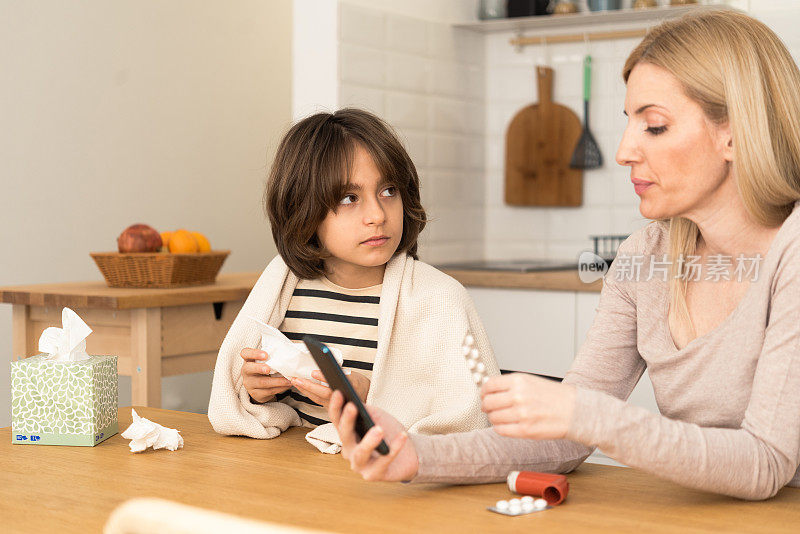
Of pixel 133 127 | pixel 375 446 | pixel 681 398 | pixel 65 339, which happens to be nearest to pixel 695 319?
pixel 681 398

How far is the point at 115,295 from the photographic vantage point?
2.55 m

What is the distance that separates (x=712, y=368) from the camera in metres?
1.23

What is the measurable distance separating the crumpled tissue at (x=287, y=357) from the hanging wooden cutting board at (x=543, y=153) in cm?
248

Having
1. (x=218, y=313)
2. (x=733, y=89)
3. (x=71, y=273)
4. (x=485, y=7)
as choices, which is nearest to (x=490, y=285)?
(x=218, y=313)

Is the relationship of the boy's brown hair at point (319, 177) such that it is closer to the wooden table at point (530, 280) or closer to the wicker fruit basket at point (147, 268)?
the wicker fruit basket at point (147, 268)

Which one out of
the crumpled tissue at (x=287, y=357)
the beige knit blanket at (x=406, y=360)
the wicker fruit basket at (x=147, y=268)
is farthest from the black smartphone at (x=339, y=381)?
the wicker fruit basket at (x=147, y=268)

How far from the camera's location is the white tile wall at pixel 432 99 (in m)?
3.24

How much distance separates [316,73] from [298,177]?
1580mm

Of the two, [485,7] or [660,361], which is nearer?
[660,361]

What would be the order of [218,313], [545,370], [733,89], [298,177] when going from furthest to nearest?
1. [545,370]
2. [218,313]
3. [298,177]
4. [733,89]

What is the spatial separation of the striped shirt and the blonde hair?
0.73 metres

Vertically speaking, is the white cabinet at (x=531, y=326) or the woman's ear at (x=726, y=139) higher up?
the woman's ear at (x=726, y=139)

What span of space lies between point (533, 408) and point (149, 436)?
0.61 meters

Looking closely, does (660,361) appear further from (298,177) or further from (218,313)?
(218,313)
